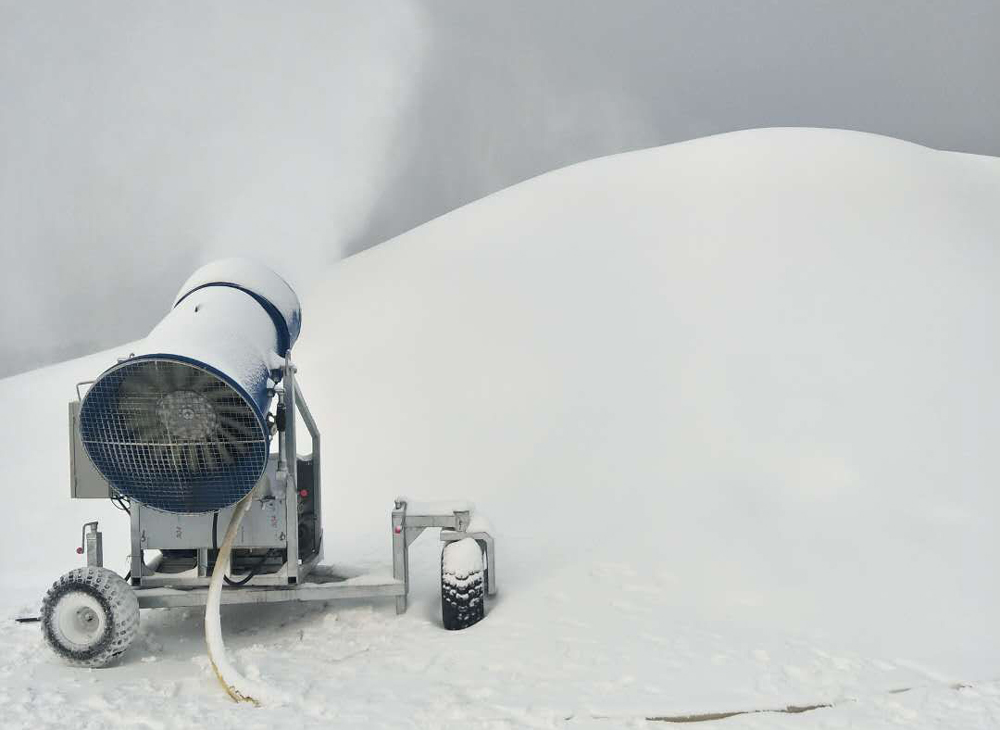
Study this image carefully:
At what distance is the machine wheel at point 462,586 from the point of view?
628 centimetres

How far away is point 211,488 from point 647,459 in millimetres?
4609

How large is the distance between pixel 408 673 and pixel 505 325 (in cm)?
711

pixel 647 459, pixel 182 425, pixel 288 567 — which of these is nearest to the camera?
pixel 182 425

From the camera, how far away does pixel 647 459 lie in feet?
31.1

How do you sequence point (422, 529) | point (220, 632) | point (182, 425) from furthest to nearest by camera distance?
point (422, 529) < point (182, 425) < point (220, 632)

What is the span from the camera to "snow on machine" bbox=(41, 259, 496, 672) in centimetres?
577

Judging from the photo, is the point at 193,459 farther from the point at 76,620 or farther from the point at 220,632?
the point at 76,620

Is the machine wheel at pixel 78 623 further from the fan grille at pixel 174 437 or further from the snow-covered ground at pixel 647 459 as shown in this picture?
the fan grille at pixel 174 437

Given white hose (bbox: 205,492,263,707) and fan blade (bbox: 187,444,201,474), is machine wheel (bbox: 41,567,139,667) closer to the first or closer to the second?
white hose (bbox: 205,492,263,707)

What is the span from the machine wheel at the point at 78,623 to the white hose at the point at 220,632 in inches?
18.4

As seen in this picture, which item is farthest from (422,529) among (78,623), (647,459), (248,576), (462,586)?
(647,459)

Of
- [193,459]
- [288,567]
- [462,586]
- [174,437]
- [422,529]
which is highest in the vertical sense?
[174,437]

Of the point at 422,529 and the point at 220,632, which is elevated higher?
the point at 422,529

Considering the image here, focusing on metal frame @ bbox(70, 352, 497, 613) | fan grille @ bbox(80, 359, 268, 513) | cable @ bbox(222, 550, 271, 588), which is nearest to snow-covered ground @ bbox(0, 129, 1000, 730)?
metal frame @ bbox(70, 352, 497, 613)
